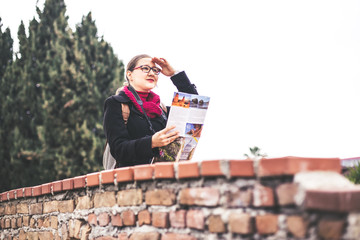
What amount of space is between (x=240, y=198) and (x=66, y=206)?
Result: 6.64 ft

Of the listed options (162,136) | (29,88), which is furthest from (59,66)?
(162,136)

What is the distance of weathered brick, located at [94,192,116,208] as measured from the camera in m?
2.74

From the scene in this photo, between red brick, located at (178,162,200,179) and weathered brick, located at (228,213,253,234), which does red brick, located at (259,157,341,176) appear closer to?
weathered brick, located at (228,213,253,234)

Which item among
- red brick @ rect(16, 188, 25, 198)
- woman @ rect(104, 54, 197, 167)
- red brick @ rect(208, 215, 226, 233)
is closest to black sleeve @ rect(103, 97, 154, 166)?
woman @ rect(104, 54, 197, 167)

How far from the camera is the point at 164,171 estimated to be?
2.27m

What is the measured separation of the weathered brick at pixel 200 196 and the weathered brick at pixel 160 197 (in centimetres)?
10

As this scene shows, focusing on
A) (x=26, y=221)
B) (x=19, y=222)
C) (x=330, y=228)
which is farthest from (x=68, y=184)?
(x=330, y=228)

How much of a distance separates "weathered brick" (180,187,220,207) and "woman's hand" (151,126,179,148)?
2.12 ft

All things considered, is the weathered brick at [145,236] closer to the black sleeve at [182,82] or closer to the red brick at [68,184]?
the red brick at [68,184]

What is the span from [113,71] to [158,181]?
10888mm

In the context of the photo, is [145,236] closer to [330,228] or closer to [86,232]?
[86,232]

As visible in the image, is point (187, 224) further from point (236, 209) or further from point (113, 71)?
point (113, 71)

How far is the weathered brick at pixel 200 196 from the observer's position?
196 centimetres

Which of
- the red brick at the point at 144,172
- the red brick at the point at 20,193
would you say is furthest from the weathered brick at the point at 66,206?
the red brick at the point at 20,193
